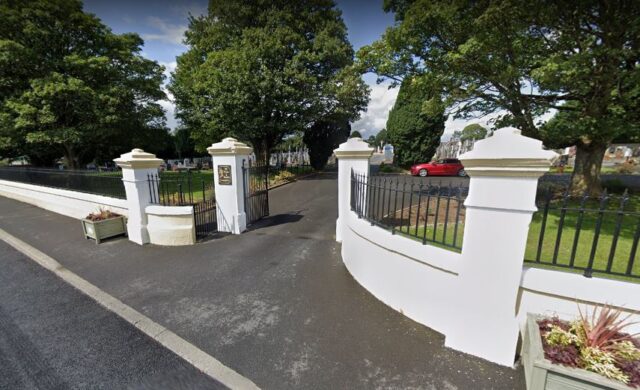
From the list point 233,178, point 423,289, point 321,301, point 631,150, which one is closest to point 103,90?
point 233,178

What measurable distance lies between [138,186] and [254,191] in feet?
9.92

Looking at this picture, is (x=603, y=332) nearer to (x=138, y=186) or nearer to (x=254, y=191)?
(x=254, y=191)

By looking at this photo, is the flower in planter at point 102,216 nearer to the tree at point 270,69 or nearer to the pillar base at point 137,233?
the pillar base at point 137,233

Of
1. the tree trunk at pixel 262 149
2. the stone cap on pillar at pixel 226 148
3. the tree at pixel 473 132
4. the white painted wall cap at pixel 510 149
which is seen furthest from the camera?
the tree at pixel 473 132

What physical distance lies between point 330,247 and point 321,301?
2.34 m

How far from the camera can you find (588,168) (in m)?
9.19

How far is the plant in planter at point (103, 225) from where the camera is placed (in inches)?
261

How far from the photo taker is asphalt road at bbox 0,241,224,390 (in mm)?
2648

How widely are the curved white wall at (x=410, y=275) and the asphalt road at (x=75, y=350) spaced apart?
7.98 ft

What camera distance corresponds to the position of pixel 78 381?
2650mm

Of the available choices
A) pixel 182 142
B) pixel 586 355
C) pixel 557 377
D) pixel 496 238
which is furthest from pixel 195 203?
pixel 182 142

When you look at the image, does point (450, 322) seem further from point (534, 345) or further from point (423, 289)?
point (534, 345)

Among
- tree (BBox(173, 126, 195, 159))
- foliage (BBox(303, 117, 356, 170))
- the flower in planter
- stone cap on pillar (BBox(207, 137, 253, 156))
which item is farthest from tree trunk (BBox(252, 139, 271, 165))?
tree (BBox(173, 126, 195, 159))

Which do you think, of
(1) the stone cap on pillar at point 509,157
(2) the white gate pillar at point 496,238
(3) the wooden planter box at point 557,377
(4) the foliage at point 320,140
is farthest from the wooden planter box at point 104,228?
(4) the foliage at point 320,140
